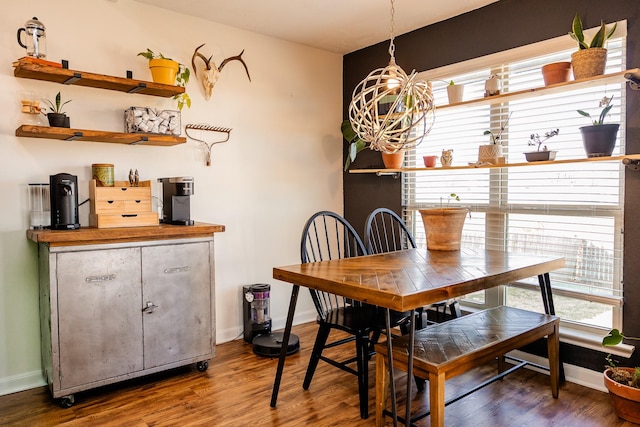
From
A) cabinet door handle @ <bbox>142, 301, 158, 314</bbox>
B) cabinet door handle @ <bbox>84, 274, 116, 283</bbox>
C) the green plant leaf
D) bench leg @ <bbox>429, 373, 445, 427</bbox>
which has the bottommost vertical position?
bench leg @ <bbox>429, 373, 445, 427</bbox>

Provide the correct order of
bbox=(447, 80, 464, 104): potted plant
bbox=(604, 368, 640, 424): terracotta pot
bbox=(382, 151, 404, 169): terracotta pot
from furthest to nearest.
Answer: bbox=(382, 151, 404, 169): terracotta pot < bbox=(447, 80, 464, 104): potted plant < bbox=(604, 368, 640, 424): terracotta pot

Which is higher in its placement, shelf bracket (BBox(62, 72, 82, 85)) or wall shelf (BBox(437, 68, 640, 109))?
shelf bracket (BBox(62, 72, 82, 85))

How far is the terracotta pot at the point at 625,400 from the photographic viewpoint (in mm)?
2178

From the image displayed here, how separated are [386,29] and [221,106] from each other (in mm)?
1453

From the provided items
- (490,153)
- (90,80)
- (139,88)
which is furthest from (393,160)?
(90,80)

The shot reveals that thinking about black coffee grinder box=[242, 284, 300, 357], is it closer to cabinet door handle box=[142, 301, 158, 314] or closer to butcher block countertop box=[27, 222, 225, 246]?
butcher block countertop box=[27, 222, 225, 246]

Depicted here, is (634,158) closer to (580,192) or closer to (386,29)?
(580,192)

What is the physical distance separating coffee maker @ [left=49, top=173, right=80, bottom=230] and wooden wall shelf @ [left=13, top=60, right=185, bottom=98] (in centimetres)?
58

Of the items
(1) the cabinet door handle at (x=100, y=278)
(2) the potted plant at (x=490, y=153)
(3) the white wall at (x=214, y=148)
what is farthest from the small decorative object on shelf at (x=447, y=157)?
(1) the cabinet door handle at (x=100, y=278)

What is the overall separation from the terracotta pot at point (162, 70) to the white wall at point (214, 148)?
0.65 ft

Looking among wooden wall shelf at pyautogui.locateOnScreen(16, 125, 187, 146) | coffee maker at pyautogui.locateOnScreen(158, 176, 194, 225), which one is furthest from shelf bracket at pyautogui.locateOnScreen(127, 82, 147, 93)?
coffee maker at pyautogui.locateOnScreen(158, 176, 194, 225)

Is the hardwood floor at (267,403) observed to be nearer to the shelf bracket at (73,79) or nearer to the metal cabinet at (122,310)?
the metal cabinet at (122,310)

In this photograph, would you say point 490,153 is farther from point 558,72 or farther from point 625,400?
point 625,400

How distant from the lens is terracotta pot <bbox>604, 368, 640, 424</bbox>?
2.18m
